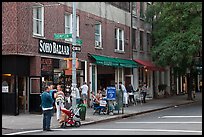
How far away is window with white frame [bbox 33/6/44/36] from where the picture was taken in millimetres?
21891

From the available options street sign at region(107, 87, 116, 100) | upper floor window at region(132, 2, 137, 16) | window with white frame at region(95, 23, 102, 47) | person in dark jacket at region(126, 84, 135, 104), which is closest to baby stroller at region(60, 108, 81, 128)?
street sign at region(107, 87, 116, 100)

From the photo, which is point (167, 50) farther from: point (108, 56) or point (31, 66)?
point (31, 66)

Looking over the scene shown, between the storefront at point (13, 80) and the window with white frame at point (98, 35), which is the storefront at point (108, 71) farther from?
the storefront at point (13, 80)

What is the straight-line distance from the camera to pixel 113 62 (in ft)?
95.2

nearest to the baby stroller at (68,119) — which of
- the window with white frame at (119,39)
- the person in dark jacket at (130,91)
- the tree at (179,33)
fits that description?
the person in dark jacket at (130,91)

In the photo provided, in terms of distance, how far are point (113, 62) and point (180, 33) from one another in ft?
17.9

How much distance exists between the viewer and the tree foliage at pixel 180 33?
28281mm

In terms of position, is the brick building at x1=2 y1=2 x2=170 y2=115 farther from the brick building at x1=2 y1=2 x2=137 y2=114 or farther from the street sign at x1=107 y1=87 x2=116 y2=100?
the street sign at x1=107 y1=87 x2=116 y2=100

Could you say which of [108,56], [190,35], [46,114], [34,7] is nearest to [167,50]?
[190,35]

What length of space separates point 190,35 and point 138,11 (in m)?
8.69

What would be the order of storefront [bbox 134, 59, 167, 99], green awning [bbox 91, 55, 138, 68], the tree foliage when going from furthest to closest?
storefront [bbox 134, 59, 167, 99] < the tree foliage < green awning [bbox 91, 55, 138, 68]

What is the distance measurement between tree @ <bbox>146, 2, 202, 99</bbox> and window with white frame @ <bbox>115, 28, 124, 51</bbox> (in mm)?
2742

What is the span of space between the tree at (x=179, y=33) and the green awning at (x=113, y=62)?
2.13 meters

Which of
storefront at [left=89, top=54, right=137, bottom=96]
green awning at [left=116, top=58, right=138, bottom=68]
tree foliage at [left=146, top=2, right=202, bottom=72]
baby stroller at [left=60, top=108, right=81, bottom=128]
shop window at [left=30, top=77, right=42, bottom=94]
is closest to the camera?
baby stroller at [left=60, top=108, right=81, bottom=128]
